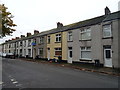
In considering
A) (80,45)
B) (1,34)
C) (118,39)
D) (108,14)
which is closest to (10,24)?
(1,34)

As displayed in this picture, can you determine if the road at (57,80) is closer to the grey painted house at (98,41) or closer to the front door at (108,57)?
the front door at (108,57)

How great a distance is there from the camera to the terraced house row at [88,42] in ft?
52.0

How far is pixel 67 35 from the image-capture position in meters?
23.0

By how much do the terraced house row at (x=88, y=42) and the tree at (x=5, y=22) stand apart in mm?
7138

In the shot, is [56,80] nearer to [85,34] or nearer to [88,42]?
[88,42]

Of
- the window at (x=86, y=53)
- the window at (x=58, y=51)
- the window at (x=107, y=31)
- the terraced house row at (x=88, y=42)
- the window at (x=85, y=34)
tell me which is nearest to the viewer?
the terraced house row at (x=88, y=42)

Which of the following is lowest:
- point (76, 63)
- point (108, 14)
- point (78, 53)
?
point (76, 63)

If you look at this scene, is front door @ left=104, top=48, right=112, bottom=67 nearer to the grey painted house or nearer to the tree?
the grey painted house

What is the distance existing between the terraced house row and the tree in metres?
7.14

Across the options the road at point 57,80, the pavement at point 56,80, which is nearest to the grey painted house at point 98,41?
the pavement at point 56,80

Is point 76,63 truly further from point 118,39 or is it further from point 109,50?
point 118,39

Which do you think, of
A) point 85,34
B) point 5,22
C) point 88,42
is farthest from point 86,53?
point 5,22

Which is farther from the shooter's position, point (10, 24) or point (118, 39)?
point (10, 24)

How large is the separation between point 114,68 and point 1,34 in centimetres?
2069
